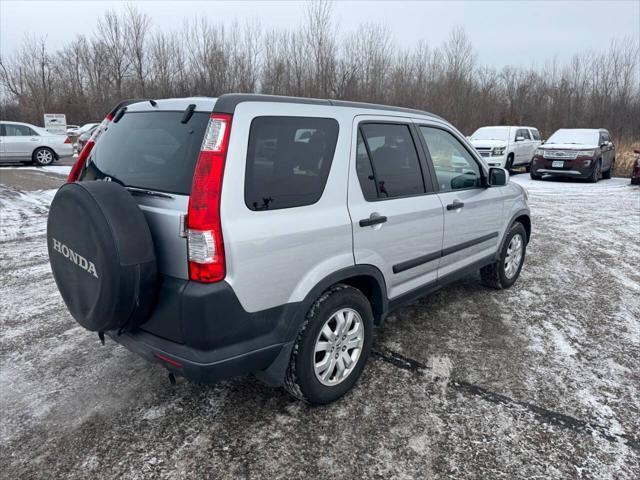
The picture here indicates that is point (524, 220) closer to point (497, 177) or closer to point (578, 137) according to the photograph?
point (497, 177)

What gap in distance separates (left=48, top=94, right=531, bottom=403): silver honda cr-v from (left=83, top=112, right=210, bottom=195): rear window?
10 millimetres

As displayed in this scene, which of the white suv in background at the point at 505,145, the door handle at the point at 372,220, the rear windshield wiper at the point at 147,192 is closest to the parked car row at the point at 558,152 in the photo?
the white suv in background at the point at 505,145

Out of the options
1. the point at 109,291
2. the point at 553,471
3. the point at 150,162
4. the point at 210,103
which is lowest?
the point at 553,471

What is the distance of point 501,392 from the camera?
124 inches

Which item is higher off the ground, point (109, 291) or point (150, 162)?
point (150, 162)

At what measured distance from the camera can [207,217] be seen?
2.23m

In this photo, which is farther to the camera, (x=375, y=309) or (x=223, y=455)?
(x=375, y=309)

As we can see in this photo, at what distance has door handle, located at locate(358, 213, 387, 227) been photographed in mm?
2925

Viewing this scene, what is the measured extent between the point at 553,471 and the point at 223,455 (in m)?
1.74

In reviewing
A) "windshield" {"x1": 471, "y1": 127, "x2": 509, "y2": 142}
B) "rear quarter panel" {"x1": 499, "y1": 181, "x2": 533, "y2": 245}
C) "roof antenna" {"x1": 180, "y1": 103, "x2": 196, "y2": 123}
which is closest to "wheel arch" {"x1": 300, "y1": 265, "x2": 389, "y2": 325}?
"roof antenna" {"x1": 180, "y1": 103, "x2": 196, "y2": 123}

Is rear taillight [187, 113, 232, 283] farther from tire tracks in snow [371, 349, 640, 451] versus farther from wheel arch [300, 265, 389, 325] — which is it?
tire tracks in snow [371, 349, 640, 451]

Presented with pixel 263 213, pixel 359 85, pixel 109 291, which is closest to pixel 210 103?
pixel 263 213

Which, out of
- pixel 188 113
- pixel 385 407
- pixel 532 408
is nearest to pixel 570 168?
pixel 532 408

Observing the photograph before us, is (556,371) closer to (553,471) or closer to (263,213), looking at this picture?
(553,471)
